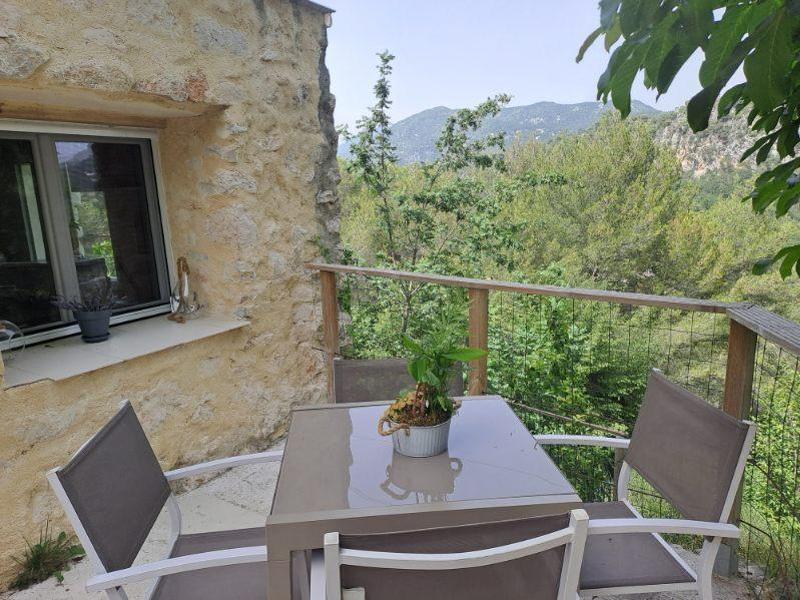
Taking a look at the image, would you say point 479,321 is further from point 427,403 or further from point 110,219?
point 110,219

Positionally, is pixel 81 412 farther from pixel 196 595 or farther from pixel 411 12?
pixel 411 12

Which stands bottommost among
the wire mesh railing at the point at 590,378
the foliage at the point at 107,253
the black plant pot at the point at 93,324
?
the wire mesh railing at the point at 590,378

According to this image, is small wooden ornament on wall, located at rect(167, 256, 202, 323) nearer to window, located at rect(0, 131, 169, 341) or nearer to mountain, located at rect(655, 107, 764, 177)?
window, located at rect(0, 131, 169, 341)

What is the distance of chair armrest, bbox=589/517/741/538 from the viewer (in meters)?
1.16

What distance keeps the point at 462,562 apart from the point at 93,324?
2264 millimetres

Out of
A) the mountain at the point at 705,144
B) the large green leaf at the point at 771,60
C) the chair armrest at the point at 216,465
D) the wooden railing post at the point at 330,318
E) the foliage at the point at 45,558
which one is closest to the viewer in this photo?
the large green leaf at the point at 771,60

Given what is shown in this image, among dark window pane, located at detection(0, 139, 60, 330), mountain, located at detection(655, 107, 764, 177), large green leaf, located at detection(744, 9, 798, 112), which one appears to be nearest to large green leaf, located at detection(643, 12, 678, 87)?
large green leaf, located at detection(744, 9, 798, 112)

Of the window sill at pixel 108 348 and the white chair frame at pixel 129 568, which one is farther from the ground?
the window sill at pixel 108 348

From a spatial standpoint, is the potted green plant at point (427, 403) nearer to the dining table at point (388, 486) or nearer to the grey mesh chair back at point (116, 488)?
the dining table at point (388, 486)

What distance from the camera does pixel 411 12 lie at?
45.1ft

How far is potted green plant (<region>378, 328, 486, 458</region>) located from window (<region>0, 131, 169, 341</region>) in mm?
2028

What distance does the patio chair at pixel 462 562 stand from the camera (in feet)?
3.00

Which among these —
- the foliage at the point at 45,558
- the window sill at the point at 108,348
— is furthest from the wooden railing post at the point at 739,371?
the foliage at the point at 45,558

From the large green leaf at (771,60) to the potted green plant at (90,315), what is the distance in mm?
2651
